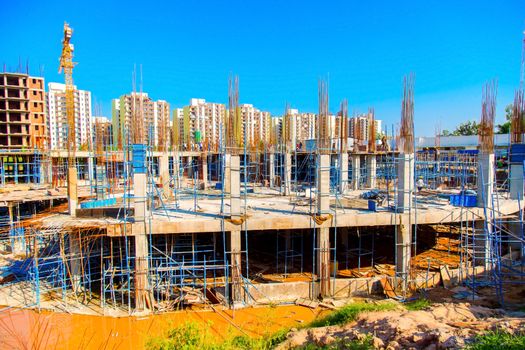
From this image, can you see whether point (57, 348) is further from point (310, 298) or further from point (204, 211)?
point (310, 298)

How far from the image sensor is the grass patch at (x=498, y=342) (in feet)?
18.1

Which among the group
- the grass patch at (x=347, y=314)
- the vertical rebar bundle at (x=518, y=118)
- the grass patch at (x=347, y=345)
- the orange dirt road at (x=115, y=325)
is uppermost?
the vertical rebar bundle at (x=518, y=118)

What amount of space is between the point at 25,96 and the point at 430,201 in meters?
38.7

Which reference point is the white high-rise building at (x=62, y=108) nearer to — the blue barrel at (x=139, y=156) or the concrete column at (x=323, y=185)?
the blue barrel at (x=139, y=156)

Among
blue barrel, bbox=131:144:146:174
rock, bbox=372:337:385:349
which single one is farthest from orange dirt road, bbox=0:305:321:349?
blue barrel, bbox=131:144:146:174

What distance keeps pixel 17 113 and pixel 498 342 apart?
43.1 meters

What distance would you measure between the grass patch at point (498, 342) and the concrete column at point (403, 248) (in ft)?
20.4

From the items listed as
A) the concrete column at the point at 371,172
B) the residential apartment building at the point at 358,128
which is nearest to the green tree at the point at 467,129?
the residential apartment building at the point at 358,128

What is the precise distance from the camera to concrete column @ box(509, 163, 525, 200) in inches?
563

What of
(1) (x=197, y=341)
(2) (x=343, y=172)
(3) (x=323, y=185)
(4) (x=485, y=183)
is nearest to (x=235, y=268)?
(3) (x=323, y=185)

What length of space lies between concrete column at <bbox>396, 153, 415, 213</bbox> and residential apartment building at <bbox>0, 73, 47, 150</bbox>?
34689mm

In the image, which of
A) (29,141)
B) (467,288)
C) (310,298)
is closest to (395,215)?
(467,288)

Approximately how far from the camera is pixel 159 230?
11391mm

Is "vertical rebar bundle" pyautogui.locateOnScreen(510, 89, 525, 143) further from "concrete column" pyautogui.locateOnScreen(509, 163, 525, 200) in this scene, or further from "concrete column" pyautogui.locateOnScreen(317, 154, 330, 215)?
"concrete column" pyautogui.locateOnScreen(317, 154, 330, 215)
